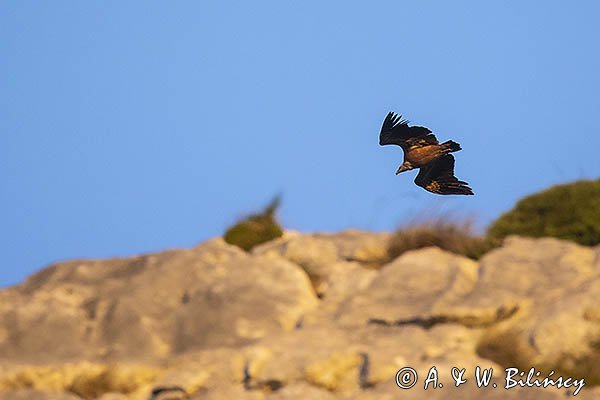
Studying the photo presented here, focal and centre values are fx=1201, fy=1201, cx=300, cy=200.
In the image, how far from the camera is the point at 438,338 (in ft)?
52.2

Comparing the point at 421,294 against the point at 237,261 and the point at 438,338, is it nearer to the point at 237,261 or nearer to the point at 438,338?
the point at 438,338

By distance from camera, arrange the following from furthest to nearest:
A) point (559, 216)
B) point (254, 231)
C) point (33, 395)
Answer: point (254, 231), point (559, 216), point (33, 395)

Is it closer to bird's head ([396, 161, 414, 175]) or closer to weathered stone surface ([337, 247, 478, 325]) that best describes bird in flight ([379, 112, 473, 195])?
bird's head ([396, 161, 414, 175])

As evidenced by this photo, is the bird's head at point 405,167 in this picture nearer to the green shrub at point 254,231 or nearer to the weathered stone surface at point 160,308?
the weathered stone surface at point 160,308

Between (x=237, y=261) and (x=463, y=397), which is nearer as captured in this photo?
A: (x=463, y=397)

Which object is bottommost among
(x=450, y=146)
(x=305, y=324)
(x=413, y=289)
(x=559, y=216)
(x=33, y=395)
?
(x=33, y=395)

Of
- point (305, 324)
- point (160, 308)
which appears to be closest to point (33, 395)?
point (160, 308)

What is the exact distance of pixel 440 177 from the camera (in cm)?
1741

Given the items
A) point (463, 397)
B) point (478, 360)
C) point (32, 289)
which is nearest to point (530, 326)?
point (478, 360)

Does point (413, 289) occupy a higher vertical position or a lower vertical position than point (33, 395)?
higher

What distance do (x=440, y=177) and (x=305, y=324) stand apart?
114 inches

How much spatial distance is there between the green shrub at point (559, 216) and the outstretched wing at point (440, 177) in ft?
6.20

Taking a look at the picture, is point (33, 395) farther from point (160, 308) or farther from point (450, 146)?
point (450, 146)

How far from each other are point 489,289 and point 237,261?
4.21m
